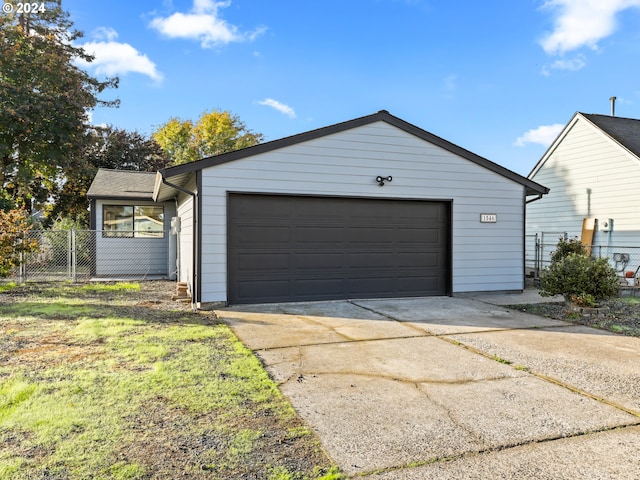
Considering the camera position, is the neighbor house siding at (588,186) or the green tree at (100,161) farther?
the green tree at (100,161)

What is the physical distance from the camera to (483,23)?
422 inches

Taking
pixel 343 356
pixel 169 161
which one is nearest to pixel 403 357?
pixel 343 356

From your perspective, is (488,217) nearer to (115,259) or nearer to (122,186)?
(115,259)

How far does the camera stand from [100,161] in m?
22.4

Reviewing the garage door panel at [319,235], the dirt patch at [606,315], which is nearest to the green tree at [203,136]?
the garage door panel at [319,235]

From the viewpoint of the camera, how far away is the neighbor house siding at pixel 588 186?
12.1 meters

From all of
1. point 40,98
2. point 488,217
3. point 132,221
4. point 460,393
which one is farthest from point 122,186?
point 460,393

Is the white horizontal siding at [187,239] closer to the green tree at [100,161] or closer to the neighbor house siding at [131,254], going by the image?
the neighbor house siding at [131,254]

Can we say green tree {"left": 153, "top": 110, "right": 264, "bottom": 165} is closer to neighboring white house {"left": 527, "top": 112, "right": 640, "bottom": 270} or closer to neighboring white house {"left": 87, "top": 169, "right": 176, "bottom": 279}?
neighboring white house {"left": 87, "top": 169, "right": 176, "bottom": 279}

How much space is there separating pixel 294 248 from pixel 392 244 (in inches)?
77.3

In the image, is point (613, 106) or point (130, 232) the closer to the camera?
point (130, 232)

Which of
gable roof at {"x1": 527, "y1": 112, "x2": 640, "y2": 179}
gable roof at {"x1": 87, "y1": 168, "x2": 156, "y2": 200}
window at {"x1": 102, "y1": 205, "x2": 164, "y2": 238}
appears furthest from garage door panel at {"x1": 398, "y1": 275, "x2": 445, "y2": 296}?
gable roof at {"x1": 87, "y1": 168, "x2": 156, "y2": 200}

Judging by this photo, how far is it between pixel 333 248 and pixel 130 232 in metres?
7.71

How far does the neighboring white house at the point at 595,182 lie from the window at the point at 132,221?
12.4 meters
